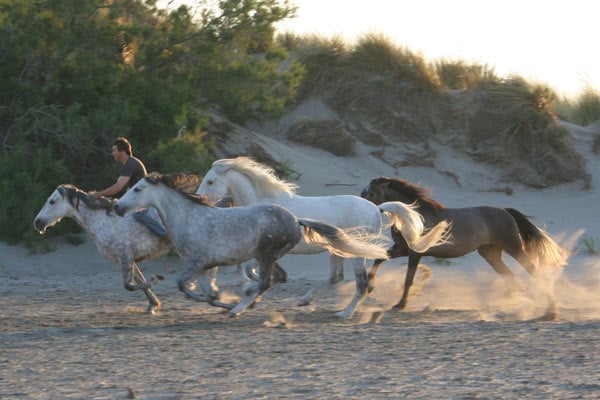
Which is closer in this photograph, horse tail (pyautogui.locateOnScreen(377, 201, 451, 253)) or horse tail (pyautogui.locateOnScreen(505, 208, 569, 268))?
horse tail (pyautogui.locateOnScreen(377, 201, 451, 253))

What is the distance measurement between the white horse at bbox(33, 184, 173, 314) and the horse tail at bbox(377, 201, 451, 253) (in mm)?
2243

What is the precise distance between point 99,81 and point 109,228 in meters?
5.65

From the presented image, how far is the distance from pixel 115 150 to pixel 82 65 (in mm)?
4801

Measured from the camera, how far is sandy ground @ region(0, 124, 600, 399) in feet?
21.0

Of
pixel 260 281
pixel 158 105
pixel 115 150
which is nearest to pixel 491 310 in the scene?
pixel 260 281

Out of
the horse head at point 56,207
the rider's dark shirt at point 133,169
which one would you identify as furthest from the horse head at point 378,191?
the horse head at point 56,207

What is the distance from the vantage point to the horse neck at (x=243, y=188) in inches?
431

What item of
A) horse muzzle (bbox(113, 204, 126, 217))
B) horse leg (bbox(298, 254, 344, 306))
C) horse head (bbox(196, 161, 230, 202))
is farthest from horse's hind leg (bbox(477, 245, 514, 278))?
horse muzzle (bbox(113, 204, 126, 217))

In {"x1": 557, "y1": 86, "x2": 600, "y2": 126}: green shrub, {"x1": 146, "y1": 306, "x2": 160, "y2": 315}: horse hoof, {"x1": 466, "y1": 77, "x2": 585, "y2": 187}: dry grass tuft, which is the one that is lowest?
{"x1": 146, "y1": 306, "x2": 160, "y2": 315}: horse hoof

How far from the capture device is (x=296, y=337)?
8.59 meters

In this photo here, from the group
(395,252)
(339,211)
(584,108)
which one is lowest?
(395,252)

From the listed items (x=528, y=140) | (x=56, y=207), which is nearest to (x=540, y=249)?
(x=56, y=207)

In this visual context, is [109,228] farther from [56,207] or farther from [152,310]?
[152,310]

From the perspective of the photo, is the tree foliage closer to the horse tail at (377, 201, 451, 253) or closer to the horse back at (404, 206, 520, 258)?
the horse back at (404, 206, 520, 258)
